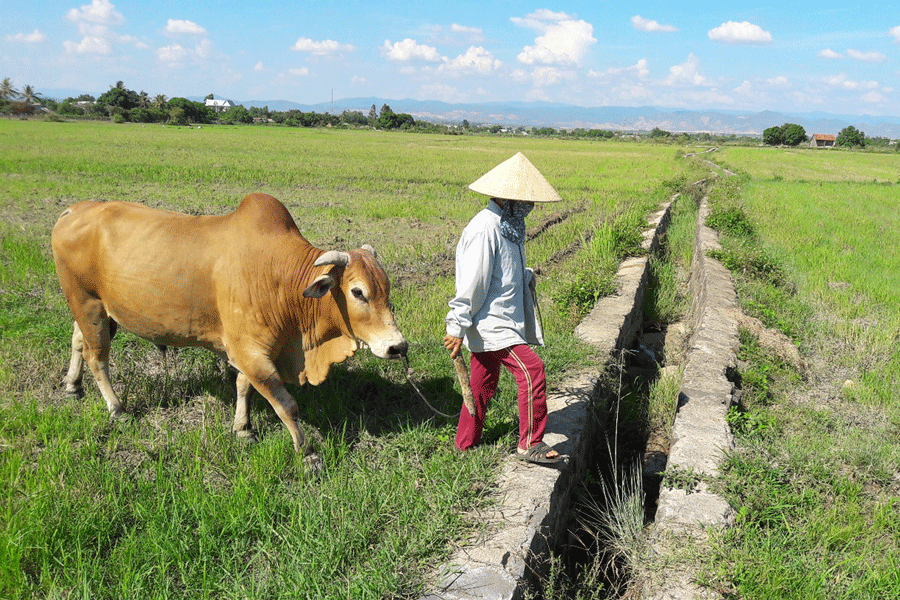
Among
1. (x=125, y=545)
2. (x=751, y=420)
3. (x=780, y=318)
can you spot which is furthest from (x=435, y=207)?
(x=125, y=545)

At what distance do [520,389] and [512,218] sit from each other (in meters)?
0.92

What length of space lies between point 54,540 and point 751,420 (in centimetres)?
402

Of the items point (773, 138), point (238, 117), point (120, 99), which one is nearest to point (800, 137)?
point (773, 138)

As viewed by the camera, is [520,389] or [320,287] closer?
[520,389]

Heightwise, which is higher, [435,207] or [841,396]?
[435,207]

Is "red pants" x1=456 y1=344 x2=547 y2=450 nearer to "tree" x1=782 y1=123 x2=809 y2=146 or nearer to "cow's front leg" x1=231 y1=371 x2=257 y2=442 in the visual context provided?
"cow's front leg" x1=231 y1=371 x2=257 y2=442

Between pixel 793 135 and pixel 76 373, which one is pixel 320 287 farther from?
pixel 793 135

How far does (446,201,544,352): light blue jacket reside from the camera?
305cm

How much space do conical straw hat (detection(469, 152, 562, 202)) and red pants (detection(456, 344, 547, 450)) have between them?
78cm

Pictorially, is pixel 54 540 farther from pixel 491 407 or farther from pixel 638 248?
pixel 638 248

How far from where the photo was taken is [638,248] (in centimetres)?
891

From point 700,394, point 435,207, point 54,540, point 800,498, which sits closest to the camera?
point 54,540

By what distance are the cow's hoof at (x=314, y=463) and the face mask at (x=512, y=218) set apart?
1679 mm

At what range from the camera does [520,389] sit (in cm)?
317
